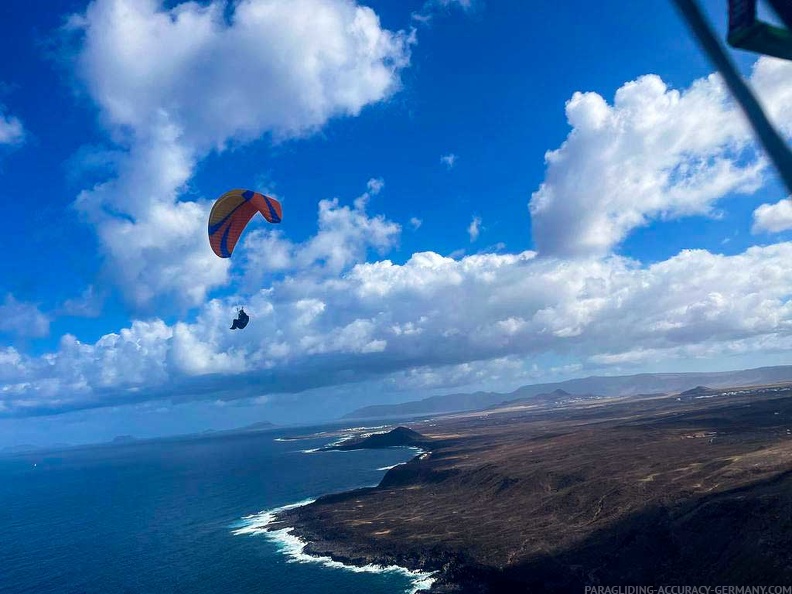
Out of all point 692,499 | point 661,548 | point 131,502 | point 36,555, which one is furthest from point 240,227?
point 131,502

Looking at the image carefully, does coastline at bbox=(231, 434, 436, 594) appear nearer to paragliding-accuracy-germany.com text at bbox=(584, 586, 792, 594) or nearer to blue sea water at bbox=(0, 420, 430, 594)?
blue sea water at bbox=(0, 420, 430, 594)

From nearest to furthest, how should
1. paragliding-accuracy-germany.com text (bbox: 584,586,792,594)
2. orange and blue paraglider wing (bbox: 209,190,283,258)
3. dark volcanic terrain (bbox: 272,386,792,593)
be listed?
paragliding-accuracy-germany.com text (bbox: 584,586,792,594) → dark volcanic terrain (bbox: 272,386,792,593) → orange and blue paraglider wing (bbox: 209,190,283,258)

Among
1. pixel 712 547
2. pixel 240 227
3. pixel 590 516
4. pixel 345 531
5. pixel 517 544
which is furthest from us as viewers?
pixel 345 531

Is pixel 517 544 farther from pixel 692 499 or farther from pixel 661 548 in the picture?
pixel 692 499

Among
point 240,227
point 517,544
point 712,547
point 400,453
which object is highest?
point 240,227

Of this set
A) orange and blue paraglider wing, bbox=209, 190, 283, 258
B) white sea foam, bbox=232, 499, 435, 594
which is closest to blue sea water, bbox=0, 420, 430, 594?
white sea foam, bbox=232, 499, 435, 594

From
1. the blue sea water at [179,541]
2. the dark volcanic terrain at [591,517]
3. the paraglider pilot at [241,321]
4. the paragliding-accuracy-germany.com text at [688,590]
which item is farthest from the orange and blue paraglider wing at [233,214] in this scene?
the paragliding-accuracy-germany.com text at [688,590]
